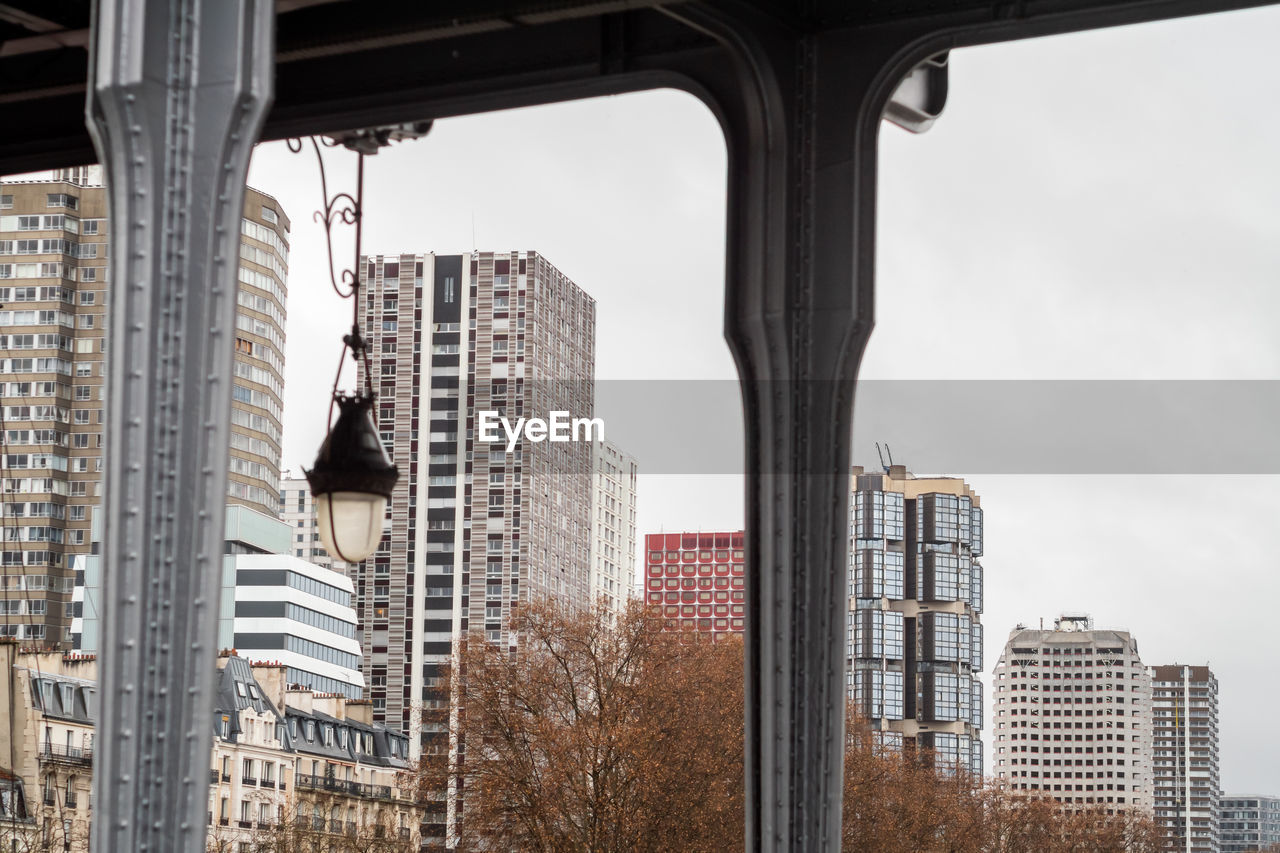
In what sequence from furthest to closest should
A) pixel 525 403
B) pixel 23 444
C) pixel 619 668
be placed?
pixel 525 403 < pixel 23 444 < pixel 619 668

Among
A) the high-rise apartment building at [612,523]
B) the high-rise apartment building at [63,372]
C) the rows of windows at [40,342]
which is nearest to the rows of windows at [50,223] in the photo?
the high-rise apartment building at [63,372]

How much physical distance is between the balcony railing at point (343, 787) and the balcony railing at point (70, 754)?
1891 cm

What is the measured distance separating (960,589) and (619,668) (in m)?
142

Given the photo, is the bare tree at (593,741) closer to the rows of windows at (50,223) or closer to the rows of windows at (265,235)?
the rows of windows at (265,235)

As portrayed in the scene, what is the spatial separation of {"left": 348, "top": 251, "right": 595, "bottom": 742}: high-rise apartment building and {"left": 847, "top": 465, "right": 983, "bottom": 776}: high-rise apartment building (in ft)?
101

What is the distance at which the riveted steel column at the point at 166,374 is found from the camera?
6.07 meters

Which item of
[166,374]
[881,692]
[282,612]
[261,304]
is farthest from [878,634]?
[166,374]

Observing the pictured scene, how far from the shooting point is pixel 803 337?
31.4ft

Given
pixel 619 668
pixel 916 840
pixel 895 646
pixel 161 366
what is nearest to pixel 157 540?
pixel 161 366

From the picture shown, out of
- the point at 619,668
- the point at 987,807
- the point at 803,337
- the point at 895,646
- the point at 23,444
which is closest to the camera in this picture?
the point at 803,337

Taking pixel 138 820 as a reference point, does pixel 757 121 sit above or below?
above

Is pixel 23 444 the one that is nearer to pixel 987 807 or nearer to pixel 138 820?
pixel 987 807

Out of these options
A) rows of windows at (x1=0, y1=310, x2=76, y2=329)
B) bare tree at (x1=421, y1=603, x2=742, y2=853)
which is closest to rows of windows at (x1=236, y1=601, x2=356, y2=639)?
rows of windows at (x1=0, y1=310, x2=76, y2=329)

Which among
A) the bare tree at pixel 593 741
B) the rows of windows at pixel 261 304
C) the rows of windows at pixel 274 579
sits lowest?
the bare tree at pixel 593 741
